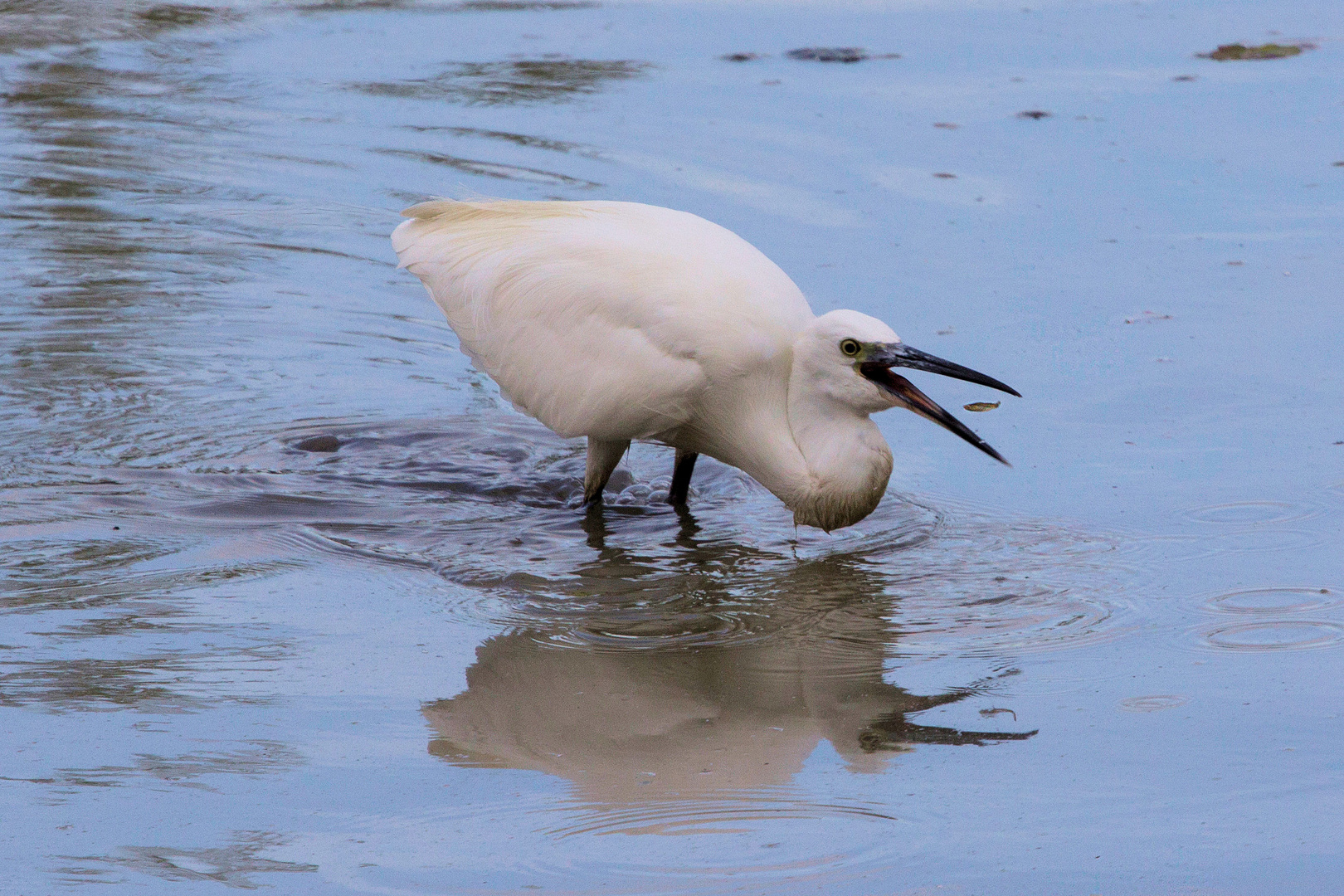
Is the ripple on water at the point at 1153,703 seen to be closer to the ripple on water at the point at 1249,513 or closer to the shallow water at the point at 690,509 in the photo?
the shallow water at the point at 690,509

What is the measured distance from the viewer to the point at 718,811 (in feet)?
10.7

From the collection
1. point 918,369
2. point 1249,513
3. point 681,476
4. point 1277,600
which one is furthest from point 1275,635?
point 681,476

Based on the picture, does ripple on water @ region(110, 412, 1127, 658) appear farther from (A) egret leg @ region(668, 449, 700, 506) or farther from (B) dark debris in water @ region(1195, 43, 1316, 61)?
(B) dark debris in water @ region(1195, 43, 1316, 61)

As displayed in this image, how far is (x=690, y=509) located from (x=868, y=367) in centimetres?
102

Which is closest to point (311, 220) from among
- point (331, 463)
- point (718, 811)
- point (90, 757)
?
point (331, 463)

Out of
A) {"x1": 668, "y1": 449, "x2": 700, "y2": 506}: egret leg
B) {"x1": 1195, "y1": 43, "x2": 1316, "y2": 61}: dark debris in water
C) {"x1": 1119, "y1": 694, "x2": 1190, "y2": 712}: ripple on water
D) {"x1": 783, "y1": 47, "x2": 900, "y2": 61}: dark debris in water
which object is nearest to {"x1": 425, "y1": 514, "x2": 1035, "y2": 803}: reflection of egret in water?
{"x1": 1119, "y1": 694, "x2": 1190, "y2": 712}: ripple on water

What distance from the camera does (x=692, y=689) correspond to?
13.0 ft

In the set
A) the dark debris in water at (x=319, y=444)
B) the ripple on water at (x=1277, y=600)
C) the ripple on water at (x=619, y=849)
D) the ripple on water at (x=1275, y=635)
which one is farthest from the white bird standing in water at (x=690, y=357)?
the ripple on water at (x=619, y=849)

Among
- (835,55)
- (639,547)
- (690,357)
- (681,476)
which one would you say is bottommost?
(639,547)

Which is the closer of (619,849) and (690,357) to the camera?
(619,849)

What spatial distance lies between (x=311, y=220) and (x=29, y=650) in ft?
13.9

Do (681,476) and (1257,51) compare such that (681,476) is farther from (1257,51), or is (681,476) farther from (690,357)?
(1257,51)

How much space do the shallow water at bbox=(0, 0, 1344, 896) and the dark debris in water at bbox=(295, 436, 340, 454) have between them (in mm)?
32

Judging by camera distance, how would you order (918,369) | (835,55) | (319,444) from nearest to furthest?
(918,369) < (319,444) < (835,55)
